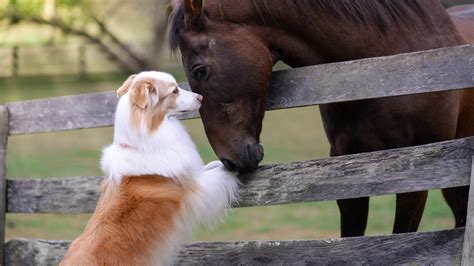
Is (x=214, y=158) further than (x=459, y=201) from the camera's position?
Yes

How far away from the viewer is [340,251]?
420 centimetres

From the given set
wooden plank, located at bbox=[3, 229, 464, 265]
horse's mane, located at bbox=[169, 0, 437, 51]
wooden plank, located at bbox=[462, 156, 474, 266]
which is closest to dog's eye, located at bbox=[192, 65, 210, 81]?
horse's mane, located at bbox=[169, 0, 437, 51]

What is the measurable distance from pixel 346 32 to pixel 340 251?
120cm

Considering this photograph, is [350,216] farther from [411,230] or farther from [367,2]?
Result: [367,2]

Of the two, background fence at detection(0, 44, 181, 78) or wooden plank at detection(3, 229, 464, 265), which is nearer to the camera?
wooden plank at detection(3, 229, 464, 265)

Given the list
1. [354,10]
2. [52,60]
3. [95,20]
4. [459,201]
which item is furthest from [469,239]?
[52,60]

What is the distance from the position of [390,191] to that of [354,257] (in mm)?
409

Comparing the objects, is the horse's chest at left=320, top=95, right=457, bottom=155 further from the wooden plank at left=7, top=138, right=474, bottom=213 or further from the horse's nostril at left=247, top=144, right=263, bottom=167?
the horse's nostril at left=247, top=144, right=263, bottom=167

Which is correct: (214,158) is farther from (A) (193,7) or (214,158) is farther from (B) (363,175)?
(B) (363,175)

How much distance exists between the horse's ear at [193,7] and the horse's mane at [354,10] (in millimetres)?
88

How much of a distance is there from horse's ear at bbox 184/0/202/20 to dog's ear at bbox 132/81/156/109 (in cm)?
46

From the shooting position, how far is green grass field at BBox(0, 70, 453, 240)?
891cm

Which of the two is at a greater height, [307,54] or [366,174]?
[307,54]

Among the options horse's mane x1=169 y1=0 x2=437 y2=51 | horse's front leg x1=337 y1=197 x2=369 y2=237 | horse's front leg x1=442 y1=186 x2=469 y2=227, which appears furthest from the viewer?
horse's front leg x1=442 y1=186 x2=469 y2=227
